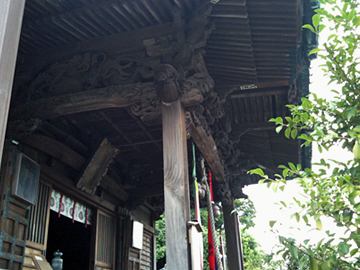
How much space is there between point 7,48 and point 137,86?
2220 millimetres

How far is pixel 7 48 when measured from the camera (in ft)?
5.29

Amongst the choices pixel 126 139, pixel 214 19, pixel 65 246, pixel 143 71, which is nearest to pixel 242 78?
pixel 214 19

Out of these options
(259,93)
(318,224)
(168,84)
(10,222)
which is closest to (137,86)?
(168,84)

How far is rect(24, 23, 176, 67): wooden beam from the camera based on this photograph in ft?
12.6

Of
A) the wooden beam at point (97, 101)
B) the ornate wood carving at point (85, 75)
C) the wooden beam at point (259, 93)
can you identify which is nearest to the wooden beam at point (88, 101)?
the wooden beam at point (97, 101)

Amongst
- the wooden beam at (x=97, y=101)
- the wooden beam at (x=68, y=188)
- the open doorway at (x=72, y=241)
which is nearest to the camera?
the wooden beam at (x=97, y=101)

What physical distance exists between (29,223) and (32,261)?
0.48 metres

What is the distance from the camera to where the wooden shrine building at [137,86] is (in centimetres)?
354

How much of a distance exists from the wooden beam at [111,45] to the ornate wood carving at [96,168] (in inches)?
73.0

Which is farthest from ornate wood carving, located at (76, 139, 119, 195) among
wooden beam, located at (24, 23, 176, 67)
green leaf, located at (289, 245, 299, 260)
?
green leaf, located at (289, 245, 299, 260)

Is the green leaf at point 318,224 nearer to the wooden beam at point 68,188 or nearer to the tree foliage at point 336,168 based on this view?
the tree foliage at point 336,168

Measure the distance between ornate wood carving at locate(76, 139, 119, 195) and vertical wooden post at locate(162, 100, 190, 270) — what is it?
2441 mm

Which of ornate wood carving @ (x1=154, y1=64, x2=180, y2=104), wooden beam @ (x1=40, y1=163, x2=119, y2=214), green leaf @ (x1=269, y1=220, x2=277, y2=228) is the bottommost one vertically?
green leaf @ (x1=269, y1=220, x2=277, y2=228)

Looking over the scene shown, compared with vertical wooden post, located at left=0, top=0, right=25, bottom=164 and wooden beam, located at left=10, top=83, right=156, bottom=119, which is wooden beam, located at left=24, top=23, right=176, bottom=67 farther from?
vertical wooden post, located at left=0, top=0, right=25, bottom=164
